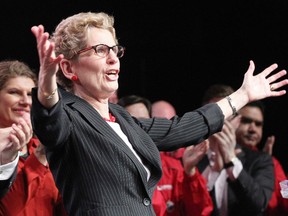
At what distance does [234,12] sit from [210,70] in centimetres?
48

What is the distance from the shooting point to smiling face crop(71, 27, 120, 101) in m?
2.19

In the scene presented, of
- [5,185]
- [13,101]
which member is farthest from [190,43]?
[5,185]

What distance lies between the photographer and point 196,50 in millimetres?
5152

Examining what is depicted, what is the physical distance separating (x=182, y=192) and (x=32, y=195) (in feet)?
3.59

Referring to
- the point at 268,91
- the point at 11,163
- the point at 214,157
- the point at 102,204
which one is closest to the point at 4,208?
the point at 11,163

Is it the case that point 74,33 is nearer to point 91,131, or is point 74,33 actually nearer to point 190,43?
point 91,131

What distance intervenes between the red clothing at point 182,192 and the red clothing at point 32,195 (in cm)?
77

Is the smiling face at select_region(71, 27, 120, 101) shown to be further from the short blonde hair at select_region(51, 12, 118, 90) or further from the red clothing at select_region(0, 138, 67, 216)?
the red clothing at select_region(0, 138, 67, 216)

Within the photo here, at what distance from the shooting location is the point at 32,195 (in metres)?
2.62

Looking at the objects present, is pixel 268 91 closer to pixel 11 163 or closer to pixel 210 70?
pixel 11 163

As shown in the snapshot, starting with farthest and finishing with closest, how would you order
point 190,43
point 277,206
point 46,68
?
point 190,43 → point 277,206 → point 46,68

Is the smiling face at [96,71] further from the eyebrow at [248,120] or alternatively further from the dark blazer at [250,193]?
the eyebrow at [248,120]

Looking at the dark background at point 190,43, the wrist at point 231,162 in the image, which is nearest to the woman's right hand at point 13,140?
the wrist at point 231,162

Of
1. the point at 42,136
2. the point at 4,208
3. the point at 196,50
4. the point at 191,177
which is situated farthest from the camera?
the point at 196,50
